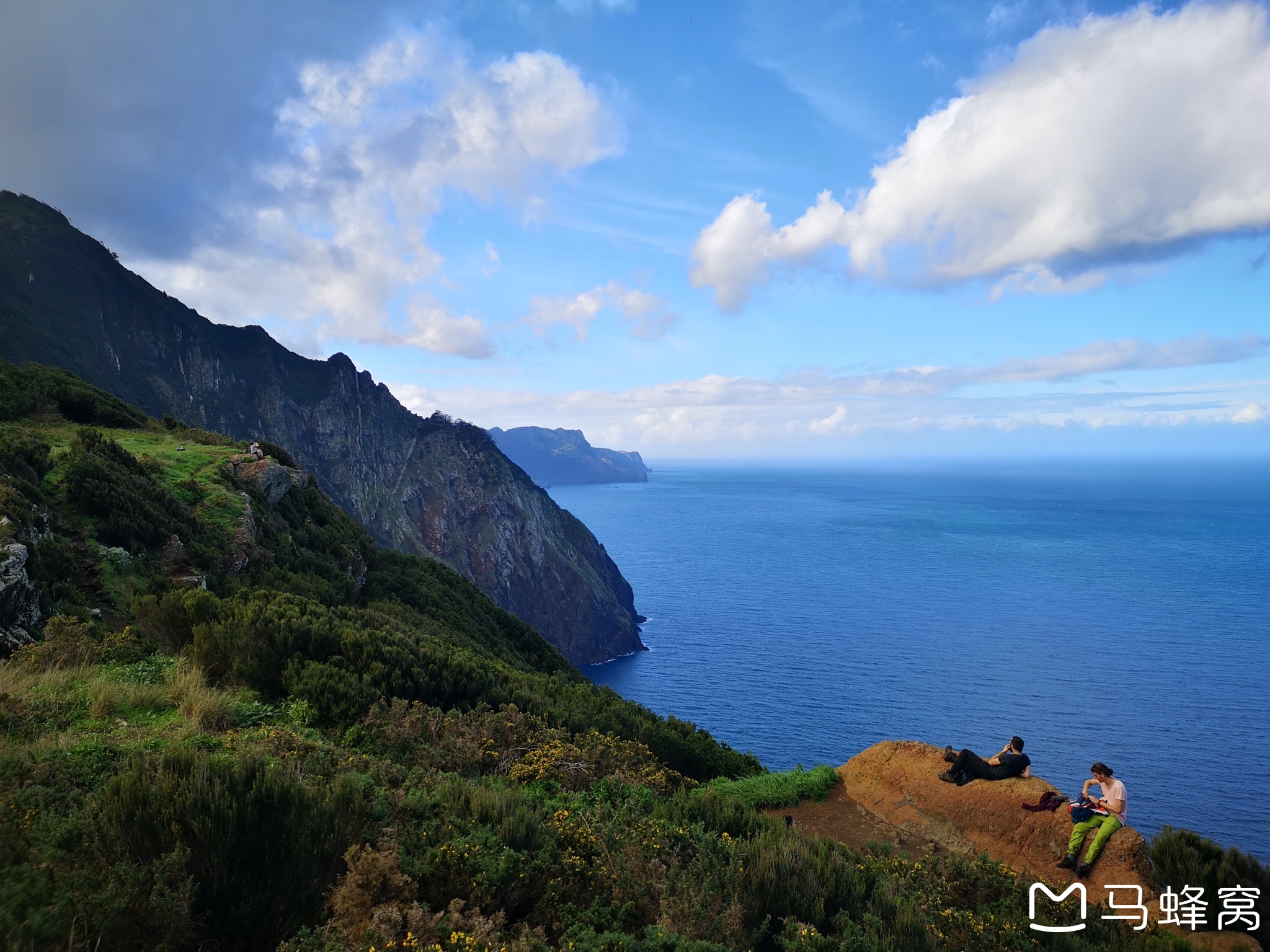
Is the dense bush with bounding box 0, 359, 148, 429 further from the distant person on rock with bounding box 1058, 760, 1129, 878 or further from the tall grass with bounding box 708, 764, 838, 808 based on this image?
the distant person on rock with bounding box 1058, 760, 1129, 878

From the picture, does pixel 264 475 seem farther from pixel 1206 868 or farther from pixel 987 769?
pixel 1206 868

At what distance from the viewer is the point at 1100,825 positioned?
891 cm

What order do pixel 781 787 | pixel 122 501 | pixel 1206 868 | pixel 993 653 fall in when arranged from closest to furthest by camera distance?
pixel 1206 868 < pixel 781 787 < pixel 122 501 < pixel 993 653

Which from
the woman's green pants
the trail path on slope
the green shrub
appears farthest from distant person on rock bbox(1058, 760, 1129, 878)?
the green shrub

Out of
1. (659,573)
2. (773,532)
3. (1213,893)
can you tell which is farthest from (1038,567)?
(1213,893)

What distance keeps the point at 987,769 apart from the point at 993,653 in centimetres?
6161

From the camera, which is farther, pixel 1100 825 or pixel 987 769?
pixel 987 769

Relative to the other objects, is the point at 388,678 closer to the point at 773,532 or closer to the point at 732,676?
the point at 732,676

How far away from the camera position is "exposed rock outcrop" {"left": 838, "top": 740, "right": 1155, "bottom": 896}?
28.2 feet

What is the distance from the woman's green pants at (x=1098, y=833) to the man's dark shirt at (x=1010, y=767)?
1.74m

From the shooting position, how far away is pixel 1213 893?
23.2 feet

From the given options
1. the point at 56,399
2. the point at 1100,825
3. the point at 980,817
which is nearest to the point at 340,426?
the point at 56,399

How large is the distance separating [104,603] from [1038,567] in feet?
387

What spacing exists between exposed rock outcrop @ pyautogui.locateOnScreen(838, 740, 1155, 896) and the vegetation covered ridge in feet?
4.26
